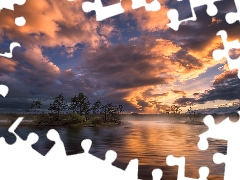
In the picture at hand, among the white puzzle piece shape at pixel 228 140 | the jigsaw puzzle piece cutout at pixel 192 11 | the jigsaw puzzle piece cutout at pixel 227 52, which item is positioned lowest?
the white puzzle piece shape at pixel 228 140

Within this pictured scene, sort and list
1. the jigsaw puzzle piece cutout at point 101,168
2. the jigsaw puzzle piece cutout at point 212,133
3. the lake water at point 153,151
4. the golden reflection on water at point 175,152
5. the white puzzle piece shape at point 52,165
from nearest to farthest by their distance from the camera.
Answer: the jigsaw puzzle piece cutout at point 212,133 → the jigsaw puzzle piece cutout at point 101,168 → the white puzzle piece shape at point 52,165 → the lake water at point 153,151 → the golden reflection on water at point 175,152

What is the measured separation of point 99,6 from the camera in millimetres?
7254

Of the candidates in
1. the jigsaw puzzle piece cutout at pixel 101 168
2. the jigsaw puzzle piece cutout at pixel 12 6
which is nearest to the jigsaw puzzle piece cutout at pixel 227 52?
the jigsaw puzzle piece cutout at pixel 101 168

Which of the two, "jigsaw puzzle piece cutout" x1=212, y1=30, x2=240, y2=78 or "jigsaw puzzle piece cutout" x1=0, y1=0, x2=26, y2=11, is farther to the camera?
"jigsaw puzzle piece cutout" x1=0, y1=0, x2=26, y2=11

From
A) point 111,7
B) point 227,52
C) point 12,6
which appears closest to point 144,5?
point 111,7

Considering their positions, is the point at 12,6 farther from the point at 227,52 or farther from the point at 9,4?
the point at 227,52

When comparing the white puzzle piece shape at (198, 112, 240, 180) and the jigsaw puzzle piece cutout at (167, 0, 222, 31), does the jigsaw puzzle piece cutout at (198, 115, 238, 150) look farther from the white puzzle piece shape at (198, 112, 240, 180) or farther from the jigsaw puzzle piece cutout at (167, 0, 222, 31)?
the jigsaw puzzle piece cutout at (167, 0, 222, 31)

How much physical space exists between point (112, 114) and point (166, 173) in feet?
417

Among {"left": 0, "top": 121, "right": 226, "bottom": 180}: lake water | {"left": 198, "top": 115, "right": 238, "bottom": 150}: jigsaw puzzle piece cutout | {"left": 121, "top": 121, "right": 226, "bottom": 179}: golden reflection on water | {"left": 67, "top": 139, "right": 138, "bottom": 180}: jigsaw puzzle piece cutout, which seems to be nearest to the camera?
{"left": 198, "top": 115, "right": 238, "bottom": 150}: jigsaw puzzle piece cutout

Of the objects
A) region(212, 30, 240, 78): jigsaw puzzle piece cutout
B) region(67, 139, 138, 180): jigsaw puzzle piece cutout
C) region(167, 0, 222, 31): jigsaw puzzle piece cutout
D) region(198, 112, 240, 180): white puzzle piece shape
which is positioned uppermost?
region(167, 0, 222, 31): jigsaw puzzle piece cutout

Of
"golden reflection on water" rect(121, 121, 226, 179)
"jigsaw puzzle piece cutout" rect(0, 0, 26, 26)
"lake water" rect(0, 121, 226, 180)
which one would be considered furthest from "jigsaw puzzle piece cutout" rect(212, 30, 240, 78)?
"golden reflection on water" rect(121, 121, 226, 179)

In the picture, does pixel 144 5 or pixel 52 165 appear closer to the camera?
pixel 144 5

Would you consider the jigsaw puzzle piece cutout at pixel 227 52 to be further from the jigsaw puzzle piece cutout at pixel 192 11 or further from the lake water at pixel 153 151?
the lake water at pixel 153 151

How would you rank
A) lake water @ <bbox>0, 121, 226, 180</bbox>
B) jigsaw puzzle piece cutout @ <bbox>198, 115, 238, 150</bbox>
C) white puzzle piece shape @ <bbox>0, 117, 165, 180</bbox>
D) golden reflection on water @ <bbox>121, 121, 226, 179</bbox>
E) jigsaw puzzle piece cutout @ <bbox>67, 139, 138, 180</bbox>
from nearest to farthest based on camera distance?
1. jigsaw puzzle piece cutout @ <bbox>198, 115, 238, 150</bbox>
2. jigsaw puzzle piece cutout @ <bbox>67, 139, 138, 180</bbox>
3. white puzzle piece shape @ <bbox>0, 117, 165, 180</bbox>
4. lake water @ <bbox>0, 121, 226, 180</bbox>
5. golden reflection on water @ <bbox>121, 121, 226, 179</bbox>
